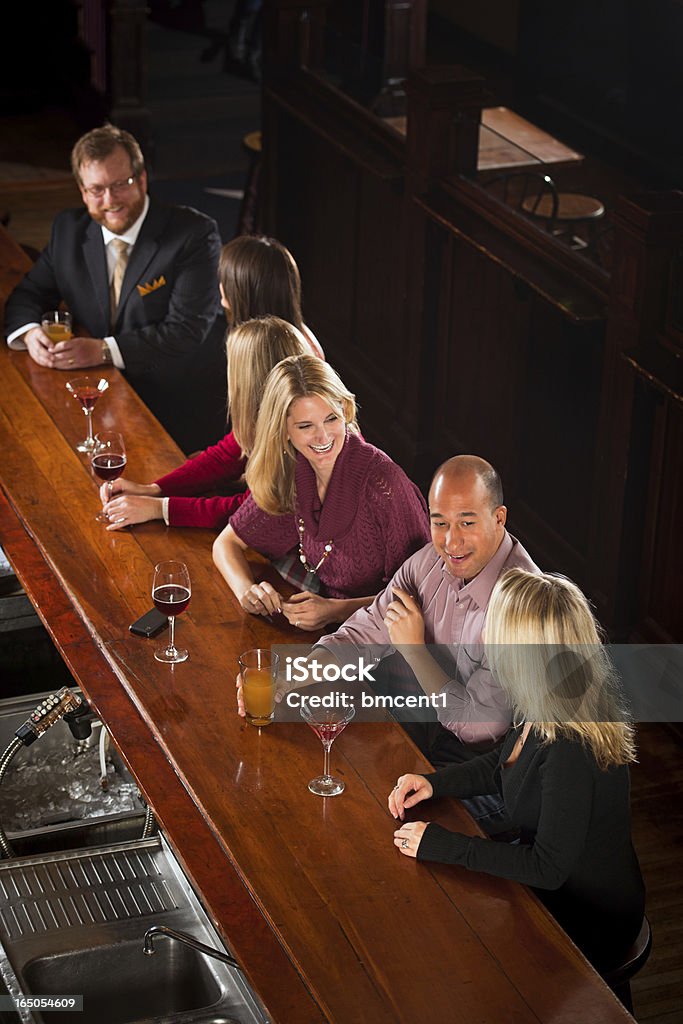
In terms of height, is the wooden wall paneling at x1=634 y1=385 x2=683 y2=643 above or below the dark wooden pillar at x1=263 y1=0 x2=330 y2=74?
below

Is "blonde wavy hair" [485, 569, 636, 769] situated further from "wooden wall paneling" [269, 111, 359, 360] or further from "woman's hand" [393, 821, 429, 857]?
"wooden wall paneling" [269, 111, 359, 360]

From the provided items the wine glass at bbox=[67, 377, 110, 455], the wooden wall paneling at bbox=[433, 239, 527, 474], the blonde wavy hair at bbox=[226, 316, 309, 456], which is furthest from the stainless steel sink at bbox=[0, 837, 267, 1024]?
the wooden wall paneling at bbox=[433, 239, 527, 474]

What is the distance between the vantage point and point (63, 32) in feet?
33.2

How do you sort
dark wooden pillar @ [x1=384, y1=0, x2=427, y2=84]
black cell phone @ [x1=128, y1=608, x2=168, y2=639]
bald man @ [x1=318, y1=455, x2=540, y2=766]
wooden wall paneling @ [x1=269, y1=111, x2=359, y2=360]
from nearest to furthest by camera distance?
bald man @ [x1=318, y1=455, x2=540, y2=766] → black cell phone @ [x1=128, y1=608, x2=168, y2=639] → wooden wall paneling @ [x1=269, y1=111, x2=359, y2=360] → dark wooden pillar @ [x1=384, y1=0, x2=427, y2=84]

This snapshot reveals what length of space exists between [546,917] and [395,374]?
13.5 ft

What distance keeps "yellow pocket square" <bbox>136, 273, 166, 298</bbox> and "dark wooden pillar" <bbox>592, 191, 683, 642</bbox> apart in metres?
1.53

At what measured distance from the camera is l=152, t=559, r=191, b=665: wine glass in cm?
336

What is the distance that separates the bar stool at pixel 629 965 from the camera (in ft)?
9.87

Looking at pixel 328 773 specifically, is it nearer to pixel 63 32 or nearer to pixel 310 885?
pixel 310 885

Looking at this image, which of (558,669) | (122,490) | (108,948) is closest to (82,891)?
(108,948)

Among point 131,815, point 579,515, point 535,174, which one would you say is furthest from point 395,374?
point 131,815

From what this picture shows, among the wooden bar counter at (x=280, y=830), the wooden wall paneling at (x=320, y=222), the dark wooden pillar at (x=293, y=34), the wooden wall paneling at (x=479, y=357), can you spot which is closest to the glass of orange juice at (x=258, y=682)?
the wooden bar counter at (x=280, y=830)

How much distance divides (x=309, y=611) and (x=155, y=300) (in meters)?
1.88

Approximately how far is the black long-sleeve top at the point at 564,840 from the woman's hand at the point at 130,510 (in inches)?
51.5
